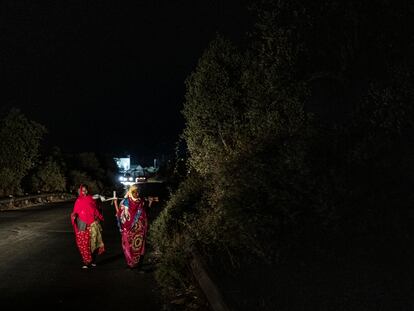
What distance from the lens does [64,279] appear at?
10.3 metres

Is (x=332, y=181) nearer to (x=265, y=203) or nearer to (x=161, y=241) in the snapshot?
(x=265, y=203)

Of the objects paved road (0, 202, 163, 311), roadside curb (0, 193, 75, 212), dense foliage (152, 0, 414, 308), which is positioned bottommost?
paved road (0, 202, 163, 311)

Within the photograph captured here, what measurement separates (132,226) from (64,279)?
189 cm

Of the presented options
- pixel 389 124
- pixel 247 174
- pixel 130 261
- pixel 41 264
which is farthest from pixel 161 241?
pixel 389 124

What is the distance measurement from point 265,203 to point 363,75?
3.36 metres

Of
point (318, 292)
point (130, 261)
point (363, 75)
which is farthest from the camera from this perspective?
point (130, 261)

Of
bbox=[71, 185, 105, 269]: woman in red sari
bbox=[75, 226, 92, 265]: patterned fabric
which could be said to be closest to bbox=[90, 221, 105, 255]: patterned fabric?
bbox=[71, 185, 105, 269]: woman in red sari

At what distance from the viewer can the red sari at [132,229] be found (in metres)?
11.5

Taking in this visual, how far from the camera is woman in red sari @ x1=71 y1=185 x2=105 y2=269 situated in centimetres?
1189

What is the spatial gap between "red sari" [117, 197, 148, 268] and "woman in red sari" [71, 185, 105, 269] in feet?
2.39

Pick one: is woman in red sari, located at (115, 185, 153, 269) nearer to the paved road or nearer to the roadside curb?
the paved road

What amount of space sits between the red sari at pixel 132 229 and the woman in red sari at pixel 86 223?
73cm

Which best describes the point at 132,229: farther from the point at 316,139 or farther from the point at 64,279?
the point at 316,139

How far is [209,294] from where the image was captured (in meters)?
7.23
